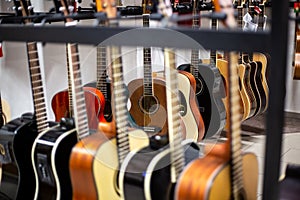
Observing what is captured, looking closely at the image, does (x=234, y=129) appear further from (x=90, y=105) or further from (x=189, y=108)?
(x=189, y=108)

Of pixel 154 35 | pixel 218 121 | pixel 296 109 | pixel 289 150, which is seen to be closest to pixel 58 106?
pixel 218 121

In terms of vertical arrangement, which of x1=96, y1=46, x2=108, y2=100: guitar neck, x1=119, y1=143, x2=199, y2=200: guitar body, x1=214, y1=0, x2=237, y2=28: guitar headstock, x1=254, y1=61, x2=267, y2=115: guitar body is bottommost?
x1=254, y1=61, x2=267, y2=115: guitar body

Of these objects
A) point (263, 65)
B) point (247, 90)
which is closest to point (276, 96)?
point (247, 90)

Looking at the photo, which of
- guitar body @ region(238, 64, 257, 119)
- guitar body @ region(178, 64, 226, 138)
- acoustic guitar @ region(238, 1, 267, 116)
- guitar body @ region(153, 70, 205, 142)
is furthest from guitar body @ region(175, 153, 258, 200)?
acoustic guitar @ region(238, 1, 267, 116)

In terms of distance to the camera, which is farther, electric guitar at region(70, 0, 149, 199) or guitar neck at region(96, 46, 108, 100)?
guitar neck at region(96, 46, 108, 100)

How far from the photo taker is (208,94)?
2.22 m

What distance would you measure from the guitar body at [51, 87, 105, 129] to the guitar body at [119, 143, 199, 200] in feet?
1.22

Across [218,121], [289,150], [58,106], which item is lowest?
[289,150]

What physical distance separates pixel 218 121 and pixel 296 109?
1.89 metres

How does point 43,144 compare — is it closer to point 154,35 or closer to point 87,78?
point 154,35

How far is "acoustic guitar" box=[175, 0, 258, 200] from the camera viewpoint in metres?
0.90

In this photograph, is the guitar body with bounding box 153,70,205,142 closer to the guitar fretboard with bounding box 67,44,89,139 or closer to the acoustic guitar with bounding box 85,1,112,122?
the acoustic guitar with bounding box 85,1,112,122

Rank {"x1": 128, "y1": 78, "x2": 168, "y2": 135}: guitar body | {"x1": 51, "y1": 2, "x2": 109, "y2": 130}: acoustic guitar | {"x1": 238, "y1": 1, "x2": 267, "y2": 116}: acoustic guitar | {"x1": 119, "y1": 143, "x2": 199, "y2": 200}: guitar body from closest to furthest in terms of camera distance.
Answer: {"x1": 119, "y1": 143, "x2": 199, "y2": 200}: guitar body → {"x1": 51, "y1": 2, "x2": 109, "y2": 130}: acoustic guitar → {"x1": 128, "y1": 78, "x2": 168, "y2": 135}: guitar body → {"x1": 238, "y1": 1, "x2": 267, "y2": 116}: acoustic guitar

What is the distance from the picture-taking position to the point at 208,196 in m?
0.89
